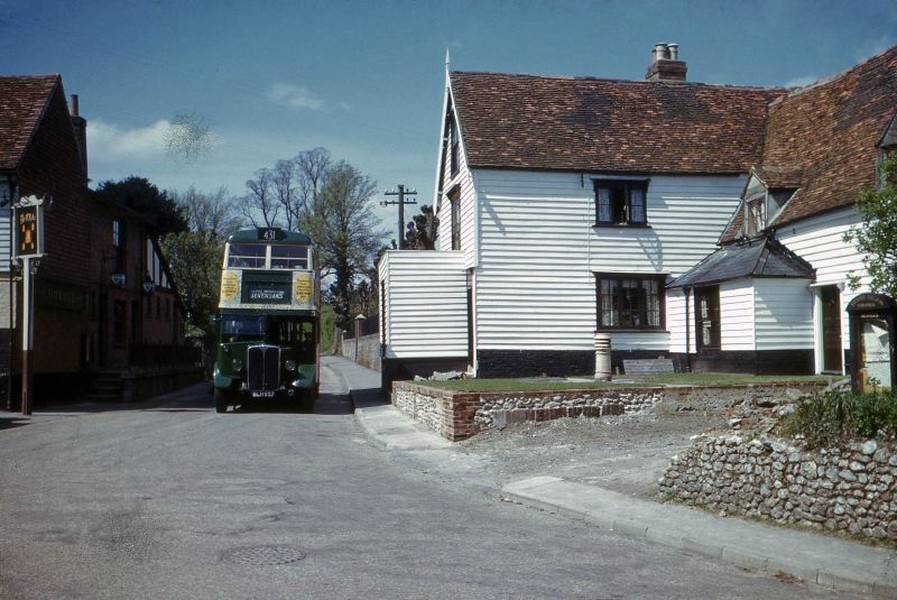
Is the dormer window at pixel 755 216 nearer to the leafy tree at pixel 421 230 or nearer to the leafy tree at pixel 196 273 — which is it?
the leafy tree at pixel 421 230

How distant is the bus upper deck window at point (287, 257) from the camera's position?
961 inches

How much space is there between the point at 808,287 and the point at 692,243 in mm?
5012

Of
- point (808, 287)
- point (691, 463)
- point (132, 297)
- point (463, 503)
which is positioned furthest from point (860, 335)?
point (132, 297)

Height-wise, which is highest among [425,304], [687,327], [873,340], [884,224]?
[884,224]

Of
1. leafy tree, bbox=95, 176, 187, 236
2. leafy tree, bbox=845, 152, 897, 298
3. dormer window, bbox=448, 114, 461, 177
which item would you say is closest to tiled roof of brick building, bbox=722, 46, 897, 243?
leafy tree, bbox=845, 152, 897, 298

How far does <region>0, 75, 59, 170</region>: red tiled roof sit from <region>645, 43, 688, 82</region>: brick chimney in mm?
19955

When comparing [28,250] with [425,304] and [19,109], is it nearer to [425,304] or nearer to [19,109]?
[19,109]

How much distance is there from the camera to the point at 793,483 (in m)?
8.62

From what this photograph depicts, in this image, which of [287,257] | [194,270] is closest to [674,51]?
[287,257]

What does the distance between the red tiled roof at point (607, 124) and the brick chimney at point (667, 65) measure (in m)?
1.36

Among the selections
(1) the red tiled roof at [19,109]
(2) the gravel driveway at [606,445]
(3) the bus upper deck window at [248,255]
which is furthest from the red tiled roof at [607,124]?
(1) the red tiled roof at [19,109]

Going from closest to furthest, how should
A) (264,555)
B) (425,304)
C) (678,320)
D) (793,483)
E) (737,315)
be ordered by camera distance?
(264,555)
(793,483)
(737,315)
(678,320)
(425,304)

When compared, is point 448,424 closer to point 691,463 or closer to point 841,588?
point 691,463

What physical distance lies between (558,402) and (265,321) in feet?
35.2
